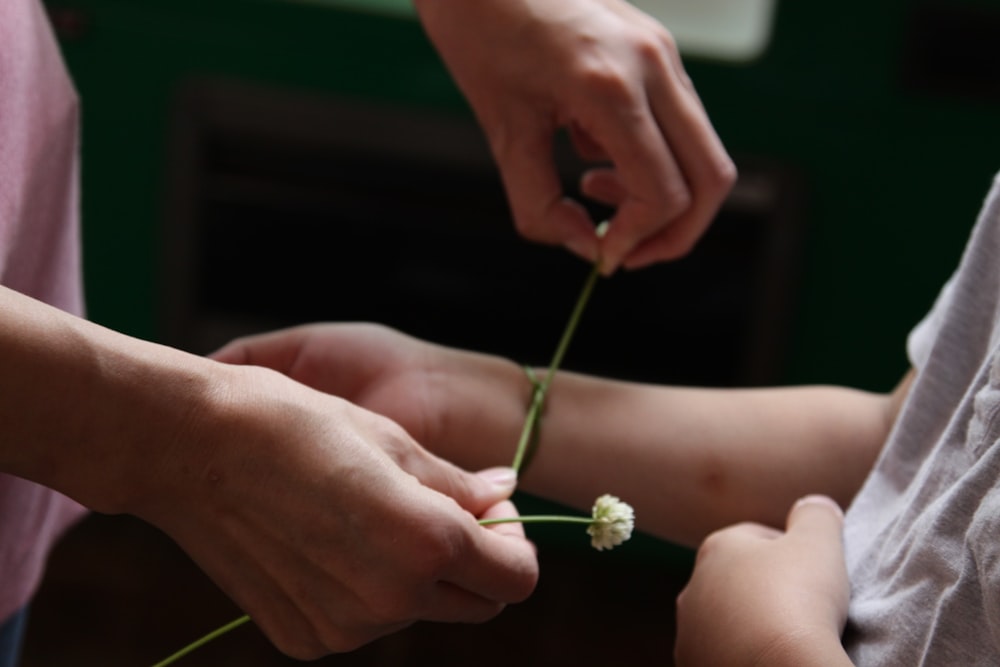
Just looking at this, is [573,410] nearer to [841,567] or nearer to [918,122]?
[841,567]

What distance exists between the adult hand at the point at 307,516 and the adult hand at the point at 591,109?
32 centimetres

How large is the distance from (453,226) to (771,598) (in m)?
1.29

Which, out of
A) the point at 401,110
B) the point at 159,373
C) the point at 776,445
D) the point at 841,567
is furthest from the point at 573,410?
the point at 401,110

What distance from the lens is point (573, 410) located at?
831mm

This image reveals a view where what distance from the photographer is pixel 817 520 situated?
705 millimetres

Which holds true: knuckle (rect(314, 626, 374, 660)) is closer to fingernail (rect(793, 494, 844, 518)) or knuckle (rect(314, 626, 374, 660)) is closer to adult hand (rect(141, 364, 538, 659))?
adult hand (rect(141, 364, 538, 659))

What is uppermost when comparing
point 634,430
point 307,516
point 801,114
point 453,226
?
point 307,516

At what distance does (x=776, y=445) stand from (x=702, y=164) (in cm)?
19

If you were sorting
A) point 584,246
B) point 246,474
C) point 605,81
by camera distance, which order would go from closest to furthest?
point 246,474 → point 605,81 → point 584,246

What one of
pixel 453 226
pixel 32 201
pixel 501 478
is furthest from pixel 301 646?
pixel 453 226

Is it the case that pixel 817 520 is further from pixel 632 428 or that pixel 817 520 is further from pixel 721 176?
pixel 721 176

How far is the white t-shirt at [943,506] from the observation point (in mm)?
535

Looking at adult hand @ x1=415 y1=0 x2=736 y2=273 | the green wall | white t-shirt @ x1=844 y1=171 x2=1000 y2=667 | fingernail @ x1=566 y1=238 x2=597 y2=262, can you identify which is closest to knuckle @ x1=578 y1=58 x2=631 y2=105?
adult hand @ x1=415 y1=0 x2=736 y2=273

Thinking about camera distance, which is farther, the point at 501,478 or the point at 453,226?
the point at 453,226
